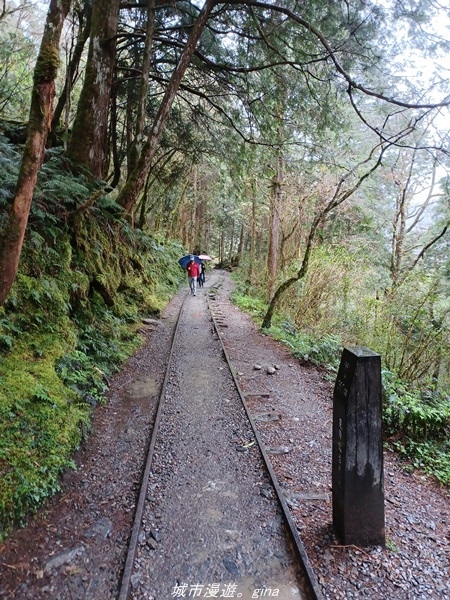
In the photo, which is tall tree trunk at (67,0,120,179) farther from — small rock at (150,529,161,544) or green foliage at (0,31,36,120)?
small rock at (150,529,161,544)

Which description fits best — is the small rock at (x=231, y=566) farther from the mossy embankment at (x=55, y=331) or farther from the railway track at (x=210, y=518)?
the mossy embankment at (x=55, y=331)

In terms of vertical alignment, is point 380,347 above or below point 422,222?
below

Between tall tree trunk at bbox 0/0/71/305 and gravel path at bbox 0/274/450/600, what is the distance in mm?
2639

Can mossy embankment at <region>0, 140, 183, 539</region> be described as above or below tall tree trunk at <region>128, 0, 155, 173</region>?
below

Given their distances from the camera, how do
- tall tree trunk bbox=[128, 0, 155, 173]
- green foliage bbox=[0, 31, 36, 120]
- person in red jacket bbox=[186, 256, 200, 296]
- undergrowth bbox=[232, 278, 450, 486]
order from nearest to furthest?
undergrowth bbox=[232, 278, 450, 486] < tall tree trunk bbox=[128, 0, 155, 173] < green foliage bbox=[0, 31, 36, 120] < person in red jacket bbox=[186, 256, 200, 296]

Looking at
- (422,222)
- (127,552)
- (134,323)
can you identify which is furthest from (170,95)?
(422,222)

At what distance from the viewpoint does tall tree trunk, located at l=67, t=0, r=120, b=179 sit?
8.45 metres

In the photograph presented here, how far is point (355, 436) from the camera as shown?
291cm

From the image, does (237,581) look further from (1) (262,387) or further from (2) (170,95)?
(2) (170,95)

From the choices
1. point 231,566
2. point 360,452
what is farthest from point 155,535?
point 360,452

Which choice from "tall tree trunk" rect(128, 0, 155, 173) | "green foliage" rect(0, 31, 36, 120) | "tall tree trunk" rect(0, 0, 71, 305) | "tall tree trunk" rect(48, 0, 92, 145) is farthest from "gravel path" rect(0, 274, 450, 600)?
"green foliage" rect(0, 31, 36, 120)

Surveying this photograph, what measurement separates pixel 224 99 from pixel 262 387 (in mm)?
9008

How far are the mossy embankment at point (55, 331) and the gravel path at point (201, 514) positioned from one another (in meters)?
0.29

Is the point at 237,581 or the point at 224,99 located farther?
the point at 224,99
